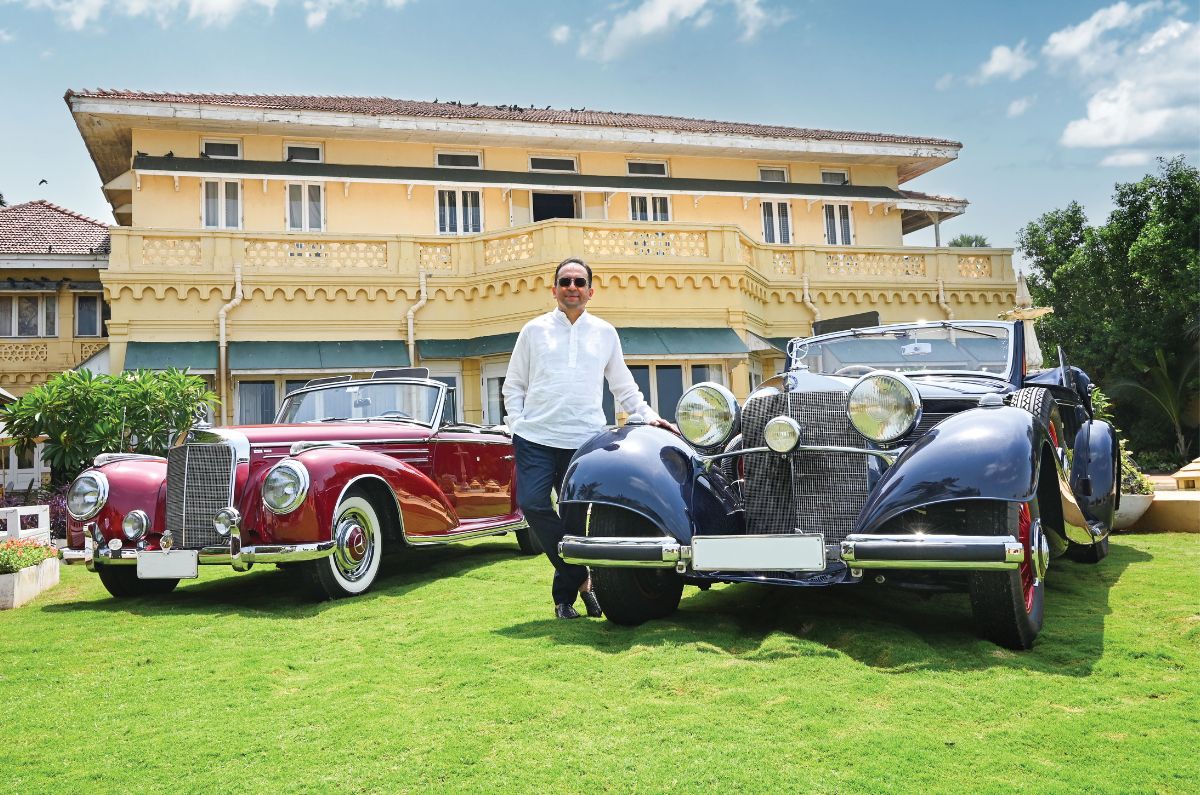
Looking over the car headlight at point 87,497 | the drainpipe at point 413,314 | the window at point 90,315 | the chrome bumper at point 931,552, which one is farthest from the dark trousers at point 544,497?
the window at point 90,315

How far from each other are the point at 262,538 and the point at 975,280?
18486 mm

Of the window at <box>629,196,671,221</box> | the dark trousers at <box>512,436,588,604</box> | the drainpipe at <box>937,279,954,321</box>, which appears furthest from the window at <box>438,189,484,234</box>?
the dark trousers at <box>512,436,588,604</box>

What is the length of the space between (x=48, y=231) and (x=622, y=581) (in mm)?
24152

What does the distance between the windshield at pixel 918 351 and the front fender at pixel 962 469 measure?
4.69 feet

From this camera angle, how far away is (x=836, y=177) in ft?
75.9

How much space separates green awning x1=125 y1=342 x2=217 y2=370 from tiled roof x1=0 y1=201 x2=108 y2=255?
6817mm

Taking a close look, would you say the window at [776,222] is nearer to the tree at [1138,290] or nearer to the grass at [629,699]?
the tree at [1138,290]

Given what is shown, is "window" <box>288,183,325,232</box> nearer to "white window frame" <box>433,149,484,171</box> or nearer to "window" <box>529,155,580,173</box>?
"white window frame" <box>433,149,484,171</box>

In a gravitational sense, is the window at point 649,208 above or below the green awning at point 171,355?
above

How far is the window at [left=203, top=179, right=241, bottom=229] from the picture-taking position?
61.0 feet

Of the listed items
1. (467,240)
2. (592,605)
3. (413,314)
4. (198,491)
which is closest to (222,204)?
(413,314)

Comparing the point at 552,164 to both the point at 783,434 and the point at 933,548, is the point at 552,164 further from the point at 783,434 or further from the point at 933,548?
the point at 933,548

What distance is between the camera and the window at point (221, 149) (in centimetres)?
1895

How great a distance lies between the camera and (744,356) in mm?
16703
